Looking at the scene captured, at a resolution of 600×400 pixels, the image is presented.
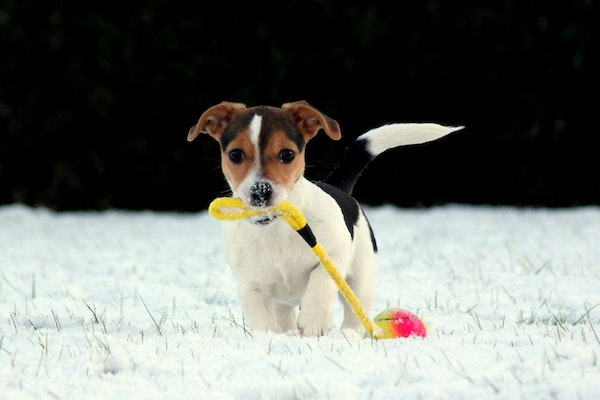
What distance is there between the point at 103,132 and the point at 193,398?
7.81 metres

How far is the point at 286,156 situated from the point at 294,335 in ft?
2.57

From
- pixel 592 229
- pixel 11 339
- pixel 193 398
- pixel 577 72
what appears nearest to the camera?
pixel 193 398

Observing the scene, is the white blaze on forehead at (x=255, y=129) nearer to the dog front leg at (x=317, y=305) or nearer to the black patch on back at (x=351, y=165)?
the dog front leg at (x=317, y=305)

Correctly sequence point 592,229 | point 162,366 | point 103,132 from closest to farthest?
point 162,366 < point 592,229 < point 103,132

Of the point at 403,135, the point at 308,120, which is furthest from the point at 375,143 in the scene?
the point at 308,120

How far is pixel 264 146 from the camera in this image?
369cm

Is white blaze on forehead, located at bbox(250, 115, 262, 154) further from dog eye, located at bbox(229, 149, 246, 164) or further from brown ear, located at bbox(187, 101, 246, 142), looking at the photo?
brown ear, located at bbox(187, 101, 246, 142)

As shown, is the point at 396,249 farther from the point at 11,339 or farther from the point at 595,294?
the point at 11,339

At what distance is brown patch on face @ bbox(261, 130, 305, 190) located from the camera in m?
3.66

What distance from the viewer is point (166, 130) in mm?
9961

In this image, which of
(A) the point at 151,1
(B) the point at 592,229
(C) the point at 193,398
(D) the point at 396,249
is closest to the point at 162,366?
(C) the point at 193,398

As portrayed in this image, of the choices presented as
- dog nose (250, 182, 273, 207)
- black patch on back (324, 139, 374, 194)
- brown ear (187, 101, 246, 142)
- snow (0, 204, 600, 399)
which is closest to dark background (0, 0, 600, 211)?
snow (0, 204, 600, 399)

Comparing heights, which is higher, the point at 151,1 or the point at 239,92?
the point at 151,1

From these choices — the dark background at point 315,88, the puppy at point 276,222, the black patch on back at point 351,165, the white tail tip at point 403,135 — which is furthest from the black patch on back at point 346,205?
the dark background at point 315,88
